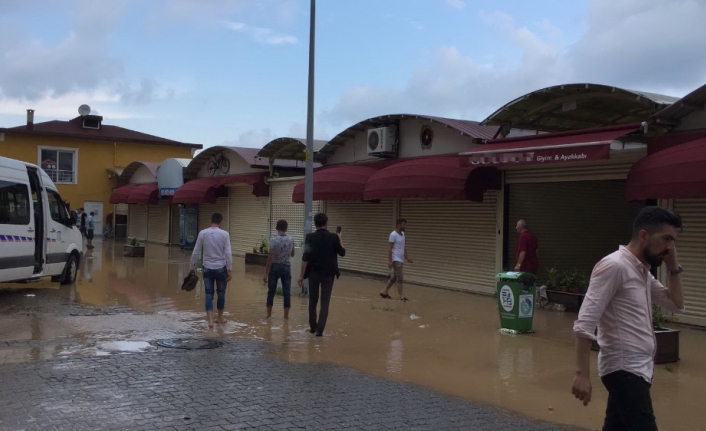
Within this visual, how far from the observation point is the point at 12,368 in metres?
7.54

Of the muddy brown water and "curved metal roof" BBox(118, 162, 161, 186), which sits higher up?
"curved metal roof" BBox(118, 162, 161, 186)

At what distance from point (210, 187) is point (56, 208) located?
1190cm

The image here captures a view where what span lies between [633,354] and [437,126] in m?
14.1

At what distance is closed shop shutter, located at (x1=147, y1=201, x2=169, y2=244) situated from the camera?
34.4 metres

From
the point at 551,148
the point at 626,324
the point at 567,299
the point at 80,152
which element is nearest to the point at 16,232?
the point at 551,148

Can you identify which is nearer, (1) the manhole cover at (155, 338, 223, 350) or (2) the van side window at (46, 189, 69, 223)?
(1) the manhole cover at (155, 338, 223, 350)

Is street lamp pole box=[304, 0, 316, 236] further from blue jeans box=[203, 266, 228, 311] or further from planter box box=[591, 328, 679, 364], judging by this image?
planter box box=[591, 328, 679, 364]

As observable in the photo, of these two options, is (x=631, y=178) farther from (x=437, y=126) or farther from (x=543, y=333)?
(x=437, y=126)

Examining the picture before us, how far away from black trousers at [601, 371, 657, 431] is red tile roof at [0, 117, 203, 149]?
4023 cm

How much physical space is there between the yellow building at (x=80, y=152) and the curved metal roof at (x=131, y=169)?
9.73 ft

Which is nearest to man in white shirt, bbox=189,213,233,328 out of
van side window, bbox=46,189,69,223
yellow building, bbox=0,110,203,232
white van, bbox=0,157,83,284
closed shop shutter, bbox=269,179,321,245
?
white van, bbox=0,157,83,284

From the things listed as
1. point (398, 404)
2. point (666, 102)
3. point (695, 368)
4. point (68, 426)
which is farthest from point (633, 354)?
point (666, 102)

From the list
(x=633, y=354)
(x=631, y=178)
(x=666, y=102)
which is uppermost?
(x=666, y=102)

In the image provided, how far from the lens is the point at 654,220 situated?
13.1 feet
